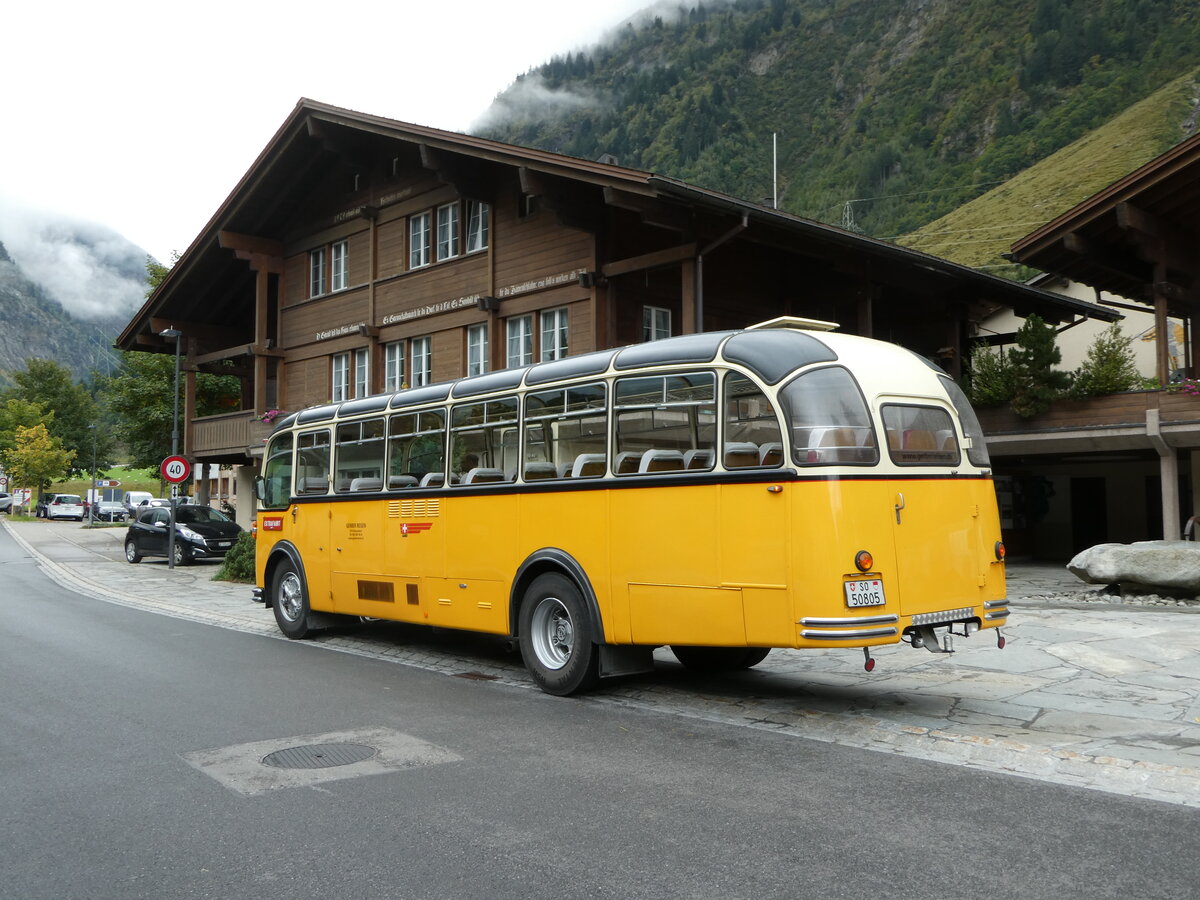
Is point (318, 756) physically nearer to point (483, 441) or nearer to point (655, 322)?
point (483, 441)

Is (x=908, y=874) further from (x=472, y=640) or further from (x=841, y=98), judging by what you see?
(x=841, y=98)

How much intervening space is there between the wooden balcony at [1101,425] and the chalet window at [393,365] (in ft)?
42.6

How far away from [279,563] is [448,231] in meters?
12.5

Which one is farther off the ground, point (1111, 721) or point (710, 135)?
point (710, 135)

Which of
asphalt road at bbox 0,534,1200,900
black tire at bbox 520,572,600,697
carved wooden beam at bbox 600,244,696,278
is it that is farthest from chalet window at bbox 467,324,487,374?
asphalt road at bbox 0,534,1200,900

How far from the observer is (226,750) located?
6895mm

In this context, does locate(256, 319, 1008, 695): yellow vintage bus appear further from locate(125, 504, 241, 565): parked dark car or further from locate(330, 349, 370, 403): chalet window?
locate(125, 504, 241, 565): parked dark car

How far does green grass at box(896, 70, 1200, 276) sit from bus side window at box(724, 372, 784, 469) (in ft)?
209

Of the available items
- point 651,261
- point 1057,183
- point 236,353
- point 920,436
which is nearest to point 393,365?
point 236,353

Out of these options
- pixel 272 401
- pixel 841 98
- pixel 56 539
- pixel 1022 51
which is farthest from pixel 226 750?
pixel 841 98

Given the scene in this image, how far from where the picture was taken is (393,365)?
2578 centimetres

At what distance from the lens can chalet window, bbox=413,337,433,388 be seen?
24.7 meters

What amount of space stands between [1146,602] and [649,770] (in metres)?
10.9

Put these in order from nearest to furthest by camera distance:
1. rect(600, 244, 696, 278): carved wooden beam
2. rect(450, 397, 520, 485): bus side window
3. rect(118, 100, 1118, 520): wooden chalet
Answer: rect(450, 397, 520, 485): bus side window < rect(600, 244, 696, 278): carved wooden beam < rect(118, 100, 1118, 520): wooden chalet
